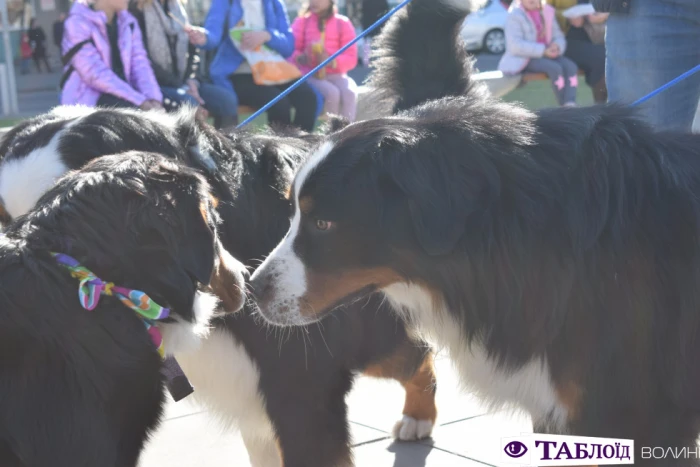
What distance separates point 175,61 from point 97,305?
4418 millimetres

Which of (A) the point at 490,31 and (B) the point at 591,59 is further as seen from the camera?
(A) the point at 490,31

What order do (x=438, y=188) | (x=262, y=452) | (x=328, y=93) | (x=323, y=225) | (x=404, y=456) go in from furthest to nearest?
1. (x=328, y=93)
2. (x=404, y=456)
3. (x=262, y=452)
4. (x=323, y=225)
5. (x=438, y=188)

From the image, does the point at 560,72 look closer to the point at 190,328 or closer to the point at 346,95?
the point at 346,95

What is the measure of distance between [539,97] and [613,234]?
7444 millimetres

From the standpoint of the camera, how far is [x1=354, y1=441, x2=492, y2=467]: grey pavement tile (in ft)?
10.8

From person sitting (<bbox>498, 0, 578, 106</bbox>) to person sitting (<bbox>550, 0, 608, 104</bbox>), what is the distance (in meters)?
0.30

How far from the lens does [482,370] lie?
8.48ft

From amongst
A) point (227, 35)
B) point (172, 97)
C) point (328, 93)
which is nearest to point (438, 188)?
point (172, 97)

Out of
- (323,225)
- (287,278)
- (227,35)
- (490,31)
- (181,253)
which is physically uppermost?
(181,253)

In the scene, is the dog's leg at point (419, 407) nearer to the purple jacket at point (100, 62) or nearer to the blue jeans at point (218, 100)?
the purple jacket at point (100, 62)

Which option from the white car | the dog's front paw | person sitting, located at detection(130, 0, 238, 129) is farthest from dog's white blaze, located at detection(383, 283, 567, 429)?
the white car

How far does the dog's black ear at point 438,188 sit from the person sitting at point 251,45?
4465 millimetres

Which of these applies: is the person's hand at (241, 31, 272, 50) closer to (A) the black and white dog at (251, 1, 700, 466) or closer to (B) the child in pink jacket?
(B) the child in pink jacket

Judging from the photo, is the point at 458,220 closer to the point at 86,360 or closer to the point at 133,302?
the point at 133,302
